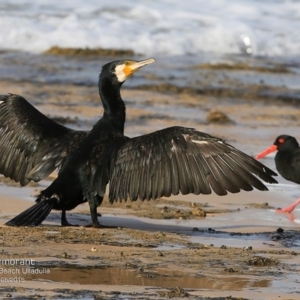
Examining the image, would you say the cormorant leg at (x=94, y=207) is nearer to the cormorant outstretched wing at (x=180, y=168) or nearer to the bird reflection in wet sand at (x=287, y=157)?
the cormorant outstretched wing at (x=180, y=168)

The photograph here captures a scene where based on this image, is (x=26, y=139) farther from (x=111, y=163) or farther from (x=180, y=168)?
(x=180, y=168)

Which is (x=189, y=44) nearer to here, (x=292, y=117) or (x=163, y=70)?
(x=163, y=70)

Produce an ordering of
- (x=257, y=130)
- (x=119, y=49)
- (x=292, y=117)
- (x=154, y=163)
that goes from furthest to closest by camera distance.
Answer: (x=119, y=49) → (x=292, y=117) → (x=257, y=130) → (x=154, y=163)

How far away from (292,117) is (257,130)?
1848mm

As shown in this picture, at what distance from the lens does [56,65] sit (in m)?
19.2

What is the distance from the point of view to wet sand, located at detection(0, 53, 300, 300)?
589 cm

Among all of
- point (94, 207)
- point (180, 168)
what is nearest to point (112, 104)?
point (94, 207)

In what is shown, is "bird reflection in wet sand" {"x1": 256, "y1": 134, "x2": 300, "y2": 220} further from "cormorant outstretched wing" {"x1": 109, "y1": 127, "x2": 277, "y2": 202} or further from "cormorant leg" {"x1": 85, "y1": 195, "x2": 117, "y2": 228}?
"cormorant leg" {"x1": 85, "y1": 195, "x2": 117, "y2": 228}

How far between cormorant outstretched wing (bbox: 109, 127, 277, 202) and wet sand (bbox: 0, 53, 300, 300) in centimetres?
41

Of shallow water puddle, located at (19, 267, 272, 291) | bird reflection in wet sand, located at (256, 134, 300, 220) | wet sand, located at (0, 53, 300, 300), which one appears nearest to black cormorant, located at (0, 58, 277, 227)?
wet sand, located at (0, 53, 300, 300)

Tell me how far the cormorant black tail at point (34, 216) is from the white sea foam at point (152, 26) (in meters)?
→ 14.3

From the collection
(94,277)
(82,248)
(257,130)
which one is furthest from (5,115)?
(257,130)

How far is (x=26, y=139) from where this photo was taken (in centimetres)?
819

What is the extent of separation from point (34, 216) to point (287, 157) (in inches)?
183
